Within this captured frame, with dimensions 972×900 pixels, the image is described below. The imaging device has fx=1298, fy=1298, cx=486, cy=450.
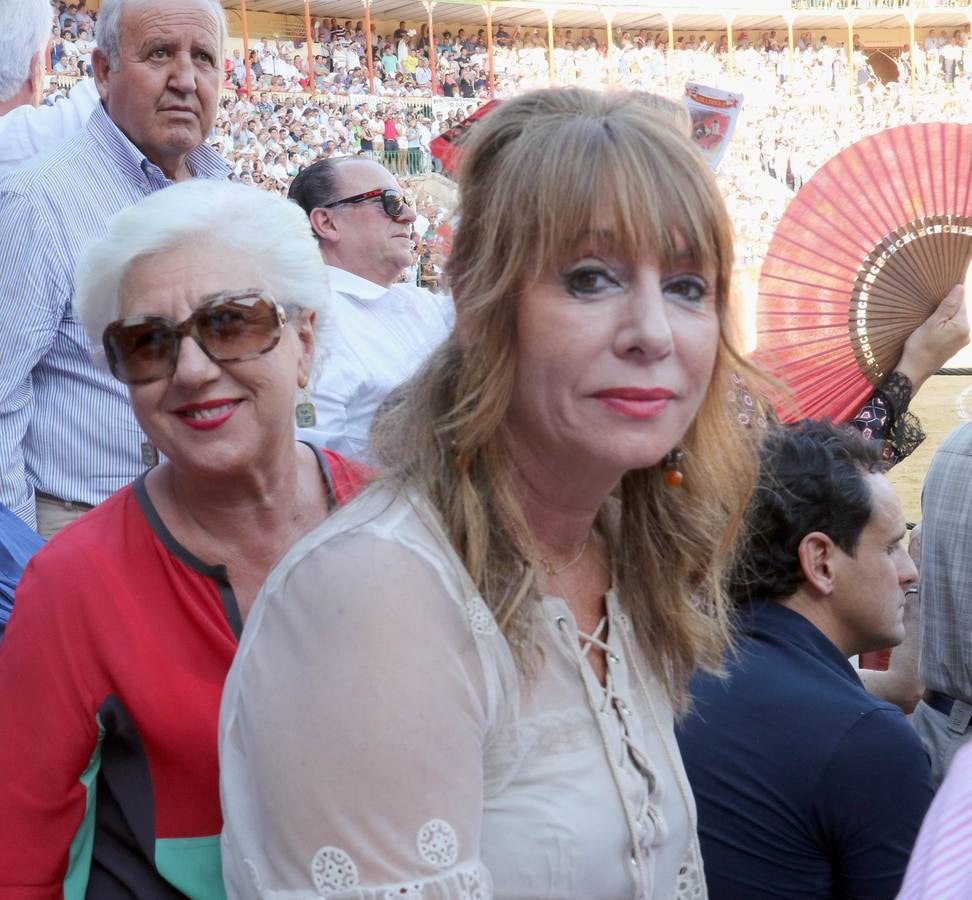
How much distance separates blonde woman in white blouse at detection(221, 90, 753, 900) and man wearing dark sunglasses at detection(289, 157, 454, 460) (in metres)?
0.71

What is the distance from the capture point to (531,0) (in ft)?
108

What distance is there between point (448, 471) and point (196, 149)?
216 centimetres

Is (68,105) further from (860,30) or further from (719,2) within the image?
(860,30)

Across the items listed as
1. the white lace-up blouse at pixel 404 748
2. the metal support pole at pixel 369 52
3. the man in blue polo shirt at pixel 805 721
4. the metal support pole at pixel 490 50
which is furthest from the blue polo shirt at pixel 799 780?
the metal support pole at pixel 490 50

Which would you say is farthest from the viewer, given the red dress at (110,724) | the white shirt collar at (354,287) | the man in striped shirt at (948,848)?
the white shirt collar at (354,287)

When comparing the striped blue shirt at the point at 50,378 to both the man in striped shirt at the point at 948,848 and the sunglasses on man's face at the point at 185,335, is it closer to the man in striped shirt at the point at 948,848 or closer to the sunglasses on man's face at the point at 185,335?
the sunglasses on man's face at the point at 185,335

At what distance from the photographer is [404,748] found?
109cm

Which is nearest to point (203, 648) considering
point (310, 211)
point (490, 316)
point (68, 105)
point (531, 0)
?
point (490, 316)

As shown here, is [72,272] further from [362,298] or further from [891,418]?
[891,418]

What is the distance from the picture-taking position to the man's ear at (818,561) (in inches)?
86.4

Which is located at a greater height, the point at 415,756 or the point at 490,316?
the point at 490,316

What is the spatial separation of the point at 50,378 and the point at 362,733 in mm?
1817

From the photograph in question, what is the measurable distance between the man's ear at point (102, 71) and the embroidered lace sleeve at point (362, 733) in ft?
7.15

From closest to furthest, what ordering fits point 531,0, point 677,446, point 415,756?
point 415,756, point 677,446, point 531,0
